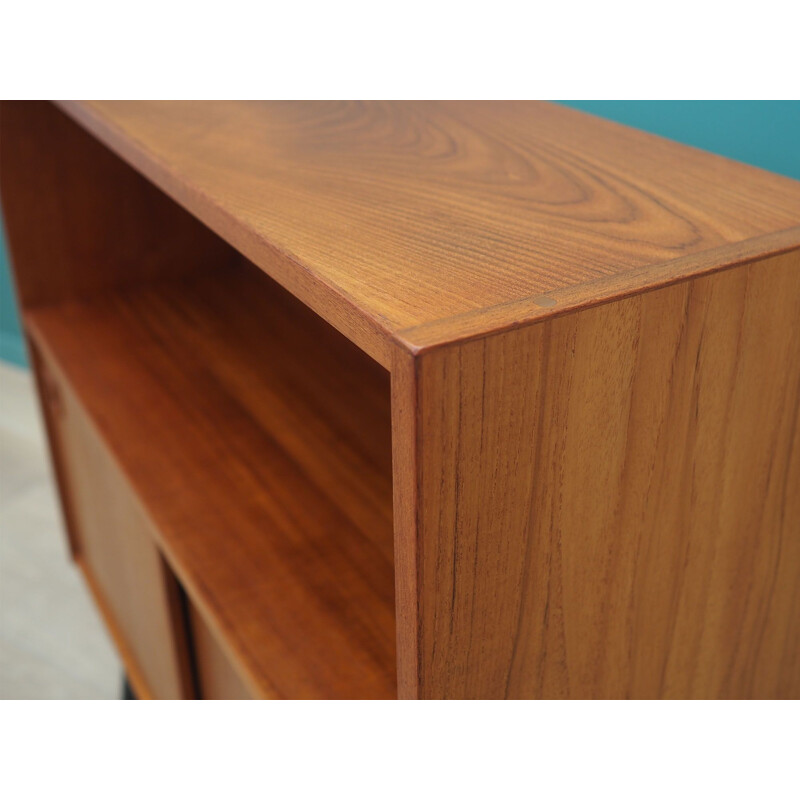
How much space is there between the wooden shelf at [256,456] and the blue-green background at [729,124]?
0.36 m

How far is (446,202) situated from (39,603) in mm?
1173

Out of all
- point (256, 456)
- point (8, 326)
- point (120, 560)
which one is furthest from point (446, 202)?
point (8, 326)

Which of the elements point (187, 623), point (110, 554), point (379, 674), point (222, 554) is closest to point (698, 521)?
point (379, 674)

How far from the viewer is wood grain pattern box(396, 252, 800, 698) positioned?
1.43ft

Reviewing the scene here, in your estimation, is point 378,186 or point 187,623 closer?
point 378,186

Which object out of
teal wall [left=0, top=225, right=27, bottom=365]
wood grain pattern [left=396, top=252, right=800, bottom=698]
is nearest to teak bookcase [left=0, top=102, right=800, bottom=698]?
wood grain pattern [left=396, top=252, right=800, bottom=698]

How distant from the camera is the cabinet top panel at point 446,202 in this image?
460 millimetres

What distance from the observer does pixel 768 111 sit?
734 mm

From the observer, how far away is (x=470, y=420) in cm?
43

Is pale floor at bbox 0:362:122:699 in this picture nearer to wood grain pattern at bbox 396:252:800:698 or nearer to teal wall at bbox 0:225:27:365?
teal wall at bbox 0:225:27:365

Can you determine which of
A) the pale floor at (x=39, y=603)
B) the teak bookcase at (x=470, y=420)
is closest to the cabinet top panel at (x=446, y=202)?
the teak bookcase at (x=470, y=420)

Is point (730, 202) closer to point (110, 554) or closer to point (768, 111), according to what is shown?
point (768, 111)

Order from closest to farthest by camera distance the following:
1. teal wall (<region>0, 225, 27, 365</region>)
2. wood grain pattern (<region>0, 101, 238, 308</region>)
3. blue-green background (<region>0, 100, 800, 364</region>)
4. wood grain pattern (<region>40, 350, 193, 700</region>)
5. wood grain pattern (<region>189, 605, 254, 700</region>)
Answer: blue-green background (<region>0, 100, 800, 364</region>)
wood grain pattern (<region>189, 605, 254, 700</region>)
wood grain pattern (<region>40, 350, 193, 700</region>)
wood grain pattern (<region>0, 101, 238, 308</region>)
teal wall (<region>0, 225, 27, 365</region>)

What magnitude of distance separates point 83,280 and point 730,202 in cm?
91
